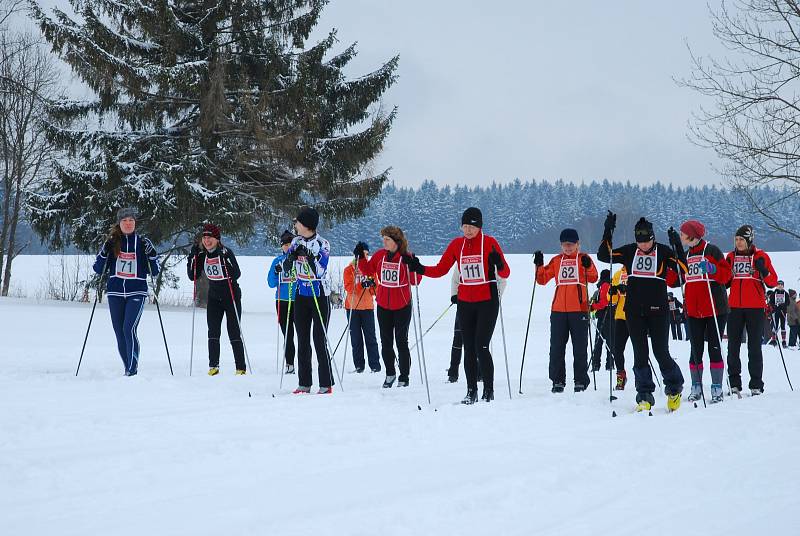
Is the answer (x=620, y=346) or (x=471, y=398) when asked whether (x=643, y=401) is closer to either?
(x=471, y=398)

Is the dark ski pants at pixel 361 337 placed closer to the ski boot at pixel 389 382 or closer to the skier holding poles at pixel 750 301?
the ski boot at pixel 389 382

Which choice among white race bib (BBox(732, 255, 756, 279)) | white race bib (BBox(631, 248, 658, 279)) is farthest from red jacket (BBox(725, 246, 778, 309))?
white race bib (BBox(631, 248, 658, 279))

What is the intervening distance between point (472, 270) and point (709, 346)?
107 inches

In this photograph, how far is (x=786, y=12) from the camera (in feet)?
48.0

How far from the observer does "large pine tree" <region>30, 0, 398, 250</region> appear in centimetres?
1845

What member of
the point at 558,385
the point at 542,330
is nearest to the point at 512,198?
the point at 542,330

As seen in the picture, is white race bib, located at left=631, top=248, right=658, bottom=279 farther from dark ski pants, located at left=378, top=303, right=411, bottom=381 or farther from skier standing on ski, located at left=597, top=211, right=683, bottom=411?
dark ski pants, located at left=378, top=303, right=411, bottom=381

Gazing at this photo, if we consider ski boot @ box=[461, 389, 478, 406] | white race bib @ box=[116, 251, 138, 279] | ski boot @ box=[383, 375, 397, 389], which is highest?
white race bib @ box=[116, 251, 138, 279]

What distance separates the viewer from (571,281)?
8492 mm

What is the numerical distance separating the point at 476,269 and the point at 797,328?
17.0m

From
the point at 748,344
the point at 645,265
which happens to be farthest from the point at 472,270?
the point at 748,344

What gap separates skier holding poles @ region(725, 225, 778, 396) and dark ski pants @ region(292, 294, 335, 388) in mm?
4408

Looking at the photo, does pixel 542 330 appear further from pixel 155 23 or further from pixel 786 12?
pixel 155 23

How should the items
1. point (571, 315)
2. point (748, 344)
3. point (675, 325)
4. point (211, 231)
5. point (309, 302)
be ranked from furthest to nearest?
point (675, 325), point (211, 231), point (571, 315), point (748, 344), point (309, 302)
